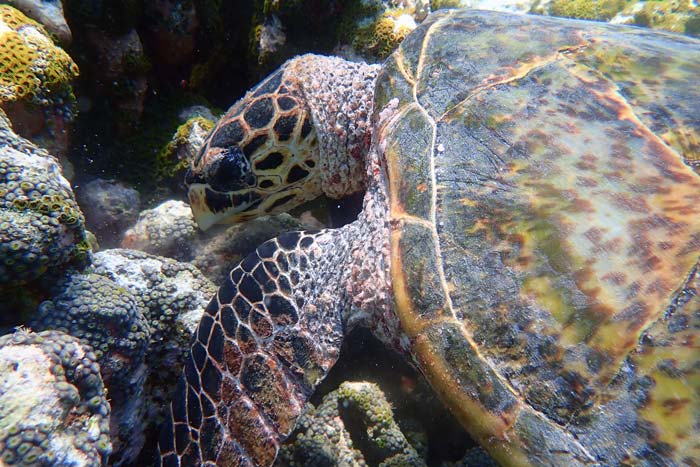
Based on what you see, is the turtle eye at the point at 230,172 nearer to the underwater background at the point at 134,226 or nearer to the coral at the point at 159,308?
the underwater background at the point at 134,226

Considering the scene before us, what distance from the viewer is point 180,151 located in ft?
8.79

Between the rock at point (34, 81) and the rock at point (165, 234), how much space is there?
65 cm

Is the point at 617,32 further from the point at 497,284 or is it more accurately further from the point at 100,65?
the point at 100,65

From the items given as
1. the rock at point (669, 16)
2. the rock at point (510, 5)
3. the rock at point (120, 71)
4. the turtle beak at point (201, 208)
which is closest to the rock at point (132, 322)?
the turtle beak at point (201, 208)

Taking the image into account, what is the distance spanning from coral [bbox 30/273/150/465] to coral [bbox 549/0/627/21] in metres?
5.12

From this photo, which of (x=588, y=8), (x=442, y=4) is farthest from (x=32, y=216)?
(x=588, y=8)

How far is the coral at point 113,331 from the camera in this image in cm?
136

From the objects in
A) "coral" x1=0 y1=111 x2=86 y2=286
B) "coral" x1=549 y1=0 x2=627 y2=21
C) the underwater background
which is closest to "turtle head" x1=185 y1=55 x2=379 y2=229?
the underwater background

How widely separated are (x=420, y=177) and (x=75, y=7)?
8.05ft

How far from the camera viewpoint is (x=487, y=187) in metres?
1.28

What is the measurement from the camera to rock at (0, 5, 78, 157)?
1.77 metres

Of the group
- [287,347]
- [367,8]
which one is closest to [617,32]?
[367,8]

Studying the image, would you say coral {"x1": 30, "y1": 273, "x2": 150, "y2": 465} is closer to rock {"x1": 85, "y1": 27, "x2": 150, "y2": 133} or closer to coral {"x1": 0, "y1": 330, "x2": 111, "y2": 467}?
coral {"x1": 0, "y1": 330, "x2": 111, "y2": 467}

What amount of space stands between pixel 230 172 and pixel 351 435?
66.1 inches
